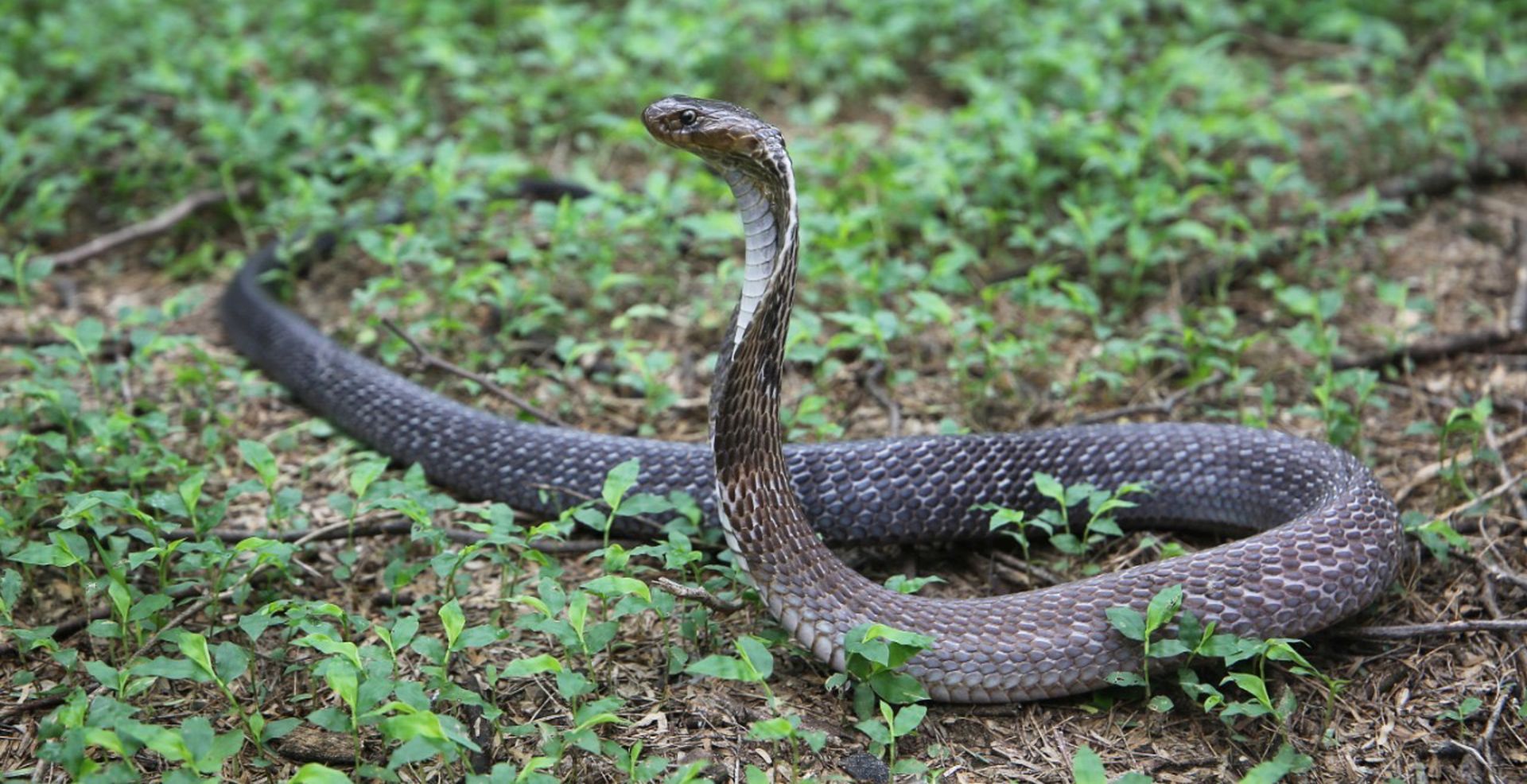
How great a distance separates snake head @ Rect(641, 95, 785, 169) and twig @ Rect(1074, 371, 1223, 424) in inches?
86.8

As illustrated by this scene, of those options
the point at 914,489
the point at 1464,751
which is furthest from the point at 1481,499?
the point at 914,489

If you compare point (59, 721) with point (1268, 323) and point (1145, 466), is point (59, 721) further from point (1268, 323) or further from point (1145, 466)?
point (1268, 323)

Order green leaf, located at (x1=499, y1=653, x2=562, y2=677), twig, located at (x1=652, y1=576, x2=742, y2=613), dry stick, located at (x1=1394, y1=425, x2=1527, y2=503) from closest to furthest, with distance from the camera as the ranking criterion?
1. green leaf, located at (x1=499, y1=653, x2=562, y2=677)
2. twig, located at (x1=652, y1=576, x2=742, y2=613)
3. dry stick, located at (x1=1394, y1=425, x2=1527, y2=503)

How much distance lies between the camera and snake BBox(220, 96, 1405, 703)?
3154mm

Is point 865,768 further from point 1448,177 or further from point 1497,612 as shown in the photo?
point 1448,177

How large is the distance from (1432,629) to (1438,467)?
1.12 meters

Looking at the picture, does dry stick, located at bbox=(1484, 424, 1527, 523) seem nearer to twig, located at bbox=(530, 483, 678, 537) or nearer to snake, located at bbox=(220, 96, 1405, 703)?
snake, located at bbox=(220, 96, 1405, 703)

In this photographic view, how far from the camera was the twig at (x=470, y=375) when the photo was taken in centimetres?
472

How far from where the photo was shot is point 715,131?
Answer: 3033mm

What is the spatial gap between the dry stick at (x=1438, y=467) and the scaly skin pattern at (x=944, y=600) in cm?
77

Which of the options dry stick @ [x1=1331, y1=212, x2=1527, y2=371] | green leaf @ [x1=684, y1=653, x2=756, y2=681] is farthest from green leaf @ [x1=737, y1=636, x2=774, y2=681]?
dry stick @ [x1=1331, y1=212, x2=1527, y2=371]

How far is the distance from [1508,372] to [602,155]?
4470 millimetres

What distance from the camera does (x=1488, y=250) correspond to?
5977 millimetres

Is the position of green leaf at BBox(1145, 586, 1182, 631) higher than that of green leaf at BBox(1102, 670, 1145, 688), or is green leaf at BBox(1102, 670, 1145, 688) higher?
green leaf at BBox(1145, 586, 1182, 631)
